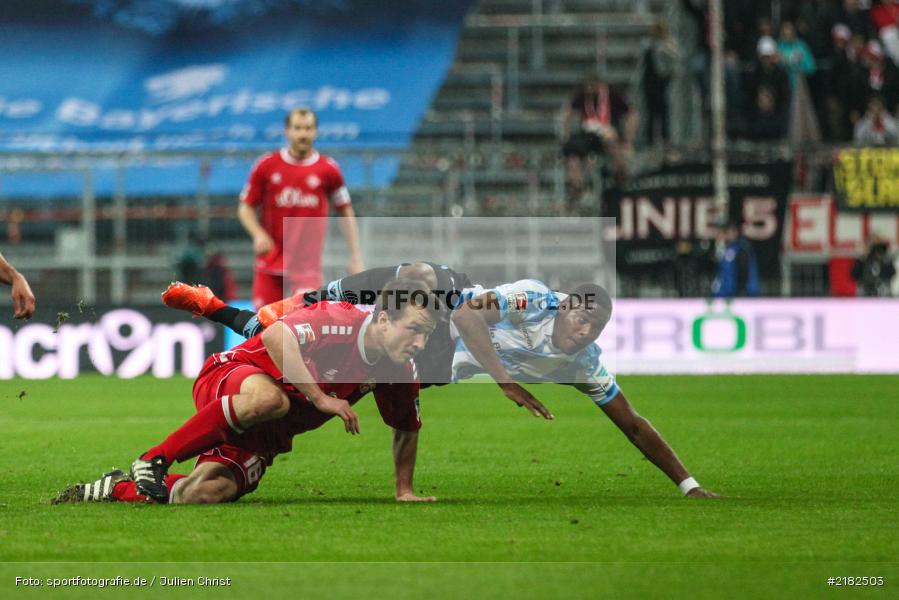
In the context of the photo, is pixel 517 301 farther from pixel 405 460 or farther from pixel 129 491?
pixel 129 491

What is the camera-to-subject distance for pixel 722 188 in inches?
881

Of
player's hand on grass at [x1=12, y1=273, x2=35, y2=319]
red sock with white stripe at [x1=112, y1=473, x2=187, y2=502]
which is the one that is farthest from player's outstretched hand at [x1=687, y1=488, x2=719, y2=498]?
player's hand on grass at [x1=12, y1=273, x2=35, y2=319]

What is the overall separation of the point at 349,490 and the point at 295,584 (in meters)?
3.50

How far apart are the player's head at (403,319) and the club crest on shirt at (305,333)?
0.32 meters

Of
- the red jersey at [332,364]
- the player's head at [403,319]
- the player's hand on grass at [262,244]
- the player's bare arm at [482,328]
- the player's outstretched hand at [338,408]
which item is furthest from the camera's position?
the player's hand on grass at [262,244]

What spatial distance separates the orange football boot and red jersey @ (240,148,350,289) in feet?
17.0

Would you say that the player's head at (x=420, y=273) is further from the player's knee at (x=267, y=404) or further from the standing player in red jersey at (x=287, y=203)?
the standing player in red jersey at (x=287, y=203)

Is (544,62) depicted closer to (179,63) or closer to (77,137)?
(179,63)

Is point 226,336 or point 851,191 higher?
point 851,191

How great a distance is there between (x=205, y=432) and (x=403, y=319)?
1.21 m

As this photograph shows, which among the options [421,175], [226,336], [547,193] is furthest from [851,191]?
[226,336]

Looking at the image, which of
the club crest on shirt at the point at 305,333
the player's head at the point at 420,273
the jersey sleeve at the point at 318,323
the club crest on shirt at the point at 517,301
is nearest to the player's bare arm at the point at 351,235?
the club crest on shirt at the point at 517,301

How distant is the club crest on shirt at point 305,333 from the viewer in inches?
330

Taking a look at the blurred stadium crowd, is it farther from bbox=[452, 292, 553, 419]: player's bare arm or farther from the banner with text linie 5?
bbox=[452, 292, 553, 419]: player's bare arm
